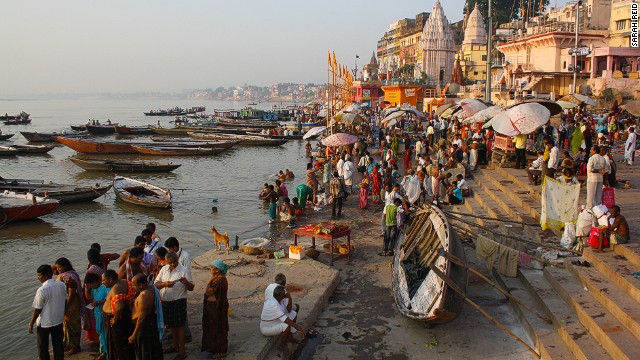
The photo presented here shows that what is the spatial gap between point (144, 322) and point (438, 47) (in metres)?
61.1

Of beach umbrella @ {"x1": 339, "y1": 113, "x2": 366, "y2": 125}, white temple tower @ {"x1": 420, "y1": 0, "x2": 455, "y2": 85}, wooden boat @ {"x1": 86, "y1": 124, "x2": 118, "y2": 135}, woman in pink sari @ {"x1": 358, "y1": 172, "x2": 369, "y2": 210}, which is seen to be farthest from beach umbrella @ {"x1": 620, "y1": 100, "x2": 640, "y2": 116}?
wooden boat @ {"x1": 86, "y1": 124, "x2": 118, "y2": 135}

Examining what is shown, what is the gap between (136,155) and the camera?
35031mm

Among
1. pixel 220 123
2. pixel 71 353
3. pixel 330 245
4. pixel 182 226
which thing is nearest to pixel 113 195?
pixel 182 226

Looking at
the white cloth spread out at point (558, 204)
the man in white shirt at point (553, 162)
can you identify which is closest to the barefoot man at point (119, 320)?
Result: the white cloth spread out at point (558, 204)

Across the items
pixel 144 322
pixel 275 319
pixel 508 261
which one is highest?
pixel 144 322

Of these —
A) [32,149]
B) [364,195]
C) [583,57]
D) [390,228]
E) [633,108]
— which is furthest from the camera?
[32,149]

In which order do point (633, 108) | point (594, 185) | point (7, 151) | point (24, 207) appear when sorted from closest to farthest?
point (594, 185) → point (24, 207) → point (633, 108) → point (7, 151)

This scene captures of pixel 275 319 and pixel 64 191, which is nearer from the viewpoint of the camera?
pixel 275 319

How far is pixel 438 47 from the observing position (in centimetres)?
6188

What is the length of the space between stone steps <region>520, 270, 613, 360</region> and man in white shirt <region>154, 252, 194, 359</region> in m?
4.34

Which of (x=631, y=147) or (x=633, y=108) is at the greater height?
(x=633, y=108)

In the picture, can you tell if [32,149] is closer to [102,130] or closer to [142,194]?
[102,130]

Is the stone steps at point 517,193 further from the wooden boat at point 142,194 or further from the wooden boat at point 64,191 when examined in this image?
the wooden boat at point 64,191

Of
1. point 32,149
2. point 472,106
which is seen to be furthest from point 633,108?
point 32,149
